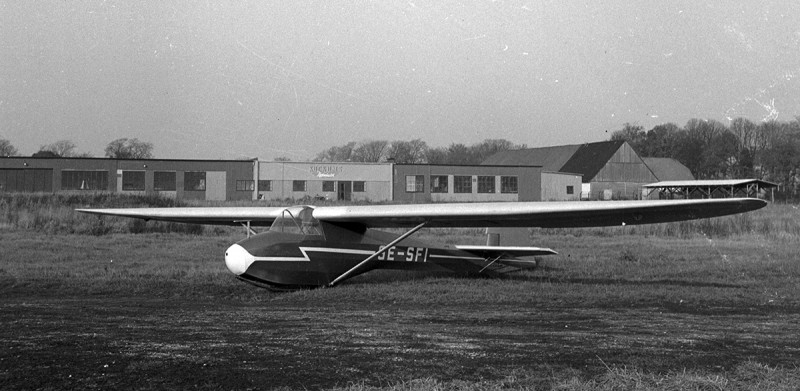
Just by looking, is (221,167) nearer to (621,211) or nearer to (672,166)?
(672,166)

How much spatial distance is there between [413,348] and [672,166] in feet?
232

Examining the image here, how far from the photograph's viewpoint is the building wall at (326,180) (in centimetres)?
6019

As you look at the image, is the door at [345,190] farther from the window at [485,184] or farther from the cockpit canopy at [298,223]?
the cockpit canopy at [298,223]

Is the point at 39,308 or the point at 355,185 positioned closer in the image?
the point at 39,308

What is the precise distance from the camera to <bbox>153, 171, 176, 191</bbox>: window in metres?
58.3

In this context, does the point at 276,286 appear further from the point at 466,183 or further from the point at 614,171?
the point at 614,171

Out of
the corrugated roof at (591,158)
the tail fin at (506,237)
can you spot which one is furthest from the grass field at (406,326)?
the corrugated roof at (591,158)

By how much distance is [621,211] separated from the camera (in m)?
12.4

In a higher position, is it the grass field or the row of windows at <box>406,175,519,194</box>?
the row of windows at <box>406,175,519,194</box>

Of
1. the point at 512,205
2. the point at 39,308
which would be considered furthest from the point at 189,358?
the point at 512,205

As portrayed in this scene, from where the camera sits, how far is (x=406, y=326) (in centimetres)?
895

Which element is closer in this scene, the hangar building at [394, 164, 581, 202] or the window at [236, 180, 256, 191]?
the window at [236, 180, 256, 191]

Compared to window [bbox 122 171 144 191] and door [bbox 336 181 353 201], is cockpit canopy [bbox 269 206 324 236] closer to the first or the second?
door [bbox 336 181 353 201]

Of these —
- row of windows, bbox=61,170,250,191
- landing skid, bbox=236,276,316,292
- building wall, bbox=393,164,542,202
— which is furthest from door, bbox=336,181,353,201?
landing skid, bbox=236,276,316,292
